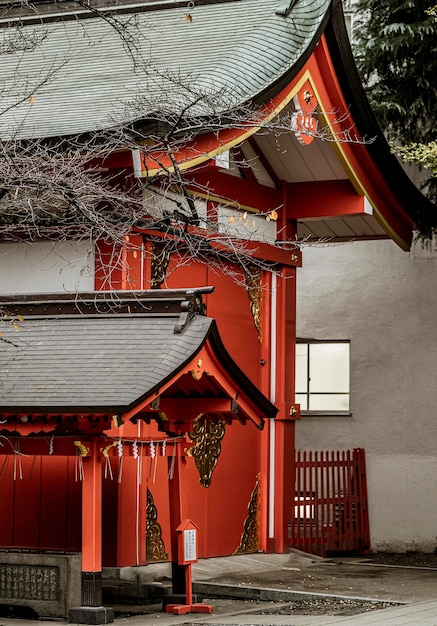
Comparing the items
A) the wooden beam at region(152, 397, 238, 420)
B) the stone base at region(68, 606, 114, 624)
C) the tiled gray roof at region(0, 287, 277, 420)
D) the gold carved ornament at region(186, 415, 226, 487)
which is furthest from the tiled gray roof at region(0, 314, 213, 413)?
the gold carved ornament at region(186, 415, 226, 487)

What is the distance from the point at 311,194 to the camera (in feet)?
56.0

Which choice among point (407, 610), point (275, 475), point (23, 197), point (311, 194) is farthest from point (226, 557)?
point (23, 197)

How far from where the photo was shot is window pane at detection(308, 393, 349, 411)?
20.4 meters

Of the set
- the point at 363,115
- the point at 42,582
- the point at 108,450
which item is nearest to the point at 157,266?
the point at 108,450

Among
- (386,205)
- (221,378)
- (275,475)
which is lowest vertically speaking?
(275,475)

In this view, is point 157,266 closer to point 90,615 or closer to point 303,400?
point 90,615

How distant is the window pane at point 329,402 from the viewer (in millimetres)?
20438

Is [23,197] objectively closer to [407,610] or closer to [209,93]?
[209,93]

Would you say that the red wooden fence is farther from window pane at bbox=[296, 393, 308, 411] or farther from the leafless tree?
the leafless tree

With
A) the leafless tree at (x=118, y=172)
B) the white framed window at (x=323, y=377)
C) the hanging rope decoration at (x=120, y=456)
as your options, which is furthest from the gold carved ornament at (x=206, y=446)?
the white framed window at (x=323, y=377)

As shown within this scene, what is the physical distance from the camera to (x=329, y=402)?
20594mm

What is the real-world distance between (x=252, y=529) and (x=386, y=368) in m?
4.63

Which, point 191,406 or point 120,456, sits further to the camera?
point 191,406

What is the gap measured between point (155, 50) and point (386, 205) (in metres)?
4.16
